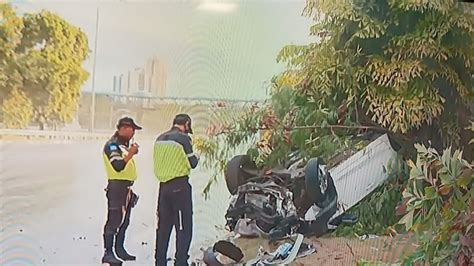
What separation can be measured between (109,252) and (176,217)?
0.64ft

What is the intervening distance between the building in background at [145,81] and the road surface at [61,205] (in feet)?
0.41

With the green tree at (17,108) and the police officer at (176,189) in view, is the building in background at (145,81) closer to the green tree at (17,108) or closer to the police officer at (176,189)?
the police officer at (176,189)

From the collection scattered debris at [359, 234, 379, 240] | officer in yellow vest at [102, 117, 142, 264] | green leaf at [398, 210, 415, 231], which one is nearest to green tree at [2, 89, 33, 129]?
officer in yellow vest at [102, 117, 142, 264]

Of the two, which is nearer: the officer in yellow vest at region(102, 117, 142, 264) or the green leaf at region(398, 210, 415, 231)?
the officer in yellow vest at region(102, 117, 142, 264)

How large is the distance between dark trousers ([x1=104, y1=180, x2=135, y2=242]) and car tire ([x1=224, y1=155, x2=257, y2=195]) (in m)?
0.25

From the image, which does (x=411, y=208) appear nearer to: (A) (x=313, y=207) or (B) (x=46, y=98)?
(A) (x=313, y=207)

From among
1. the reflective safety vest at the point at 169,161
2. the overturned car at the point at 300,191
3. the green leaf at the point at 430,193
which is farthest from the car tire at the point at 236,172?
the green leaf at the point at 430,193

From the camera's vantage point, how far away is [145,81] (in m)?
1.54

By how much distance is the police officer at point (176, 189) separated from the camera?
1567 millimetres

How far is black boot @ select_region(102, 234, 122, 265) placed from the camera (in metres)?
1.55

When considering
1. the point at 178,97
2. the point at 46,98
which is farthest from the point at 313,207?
the point at 46,98

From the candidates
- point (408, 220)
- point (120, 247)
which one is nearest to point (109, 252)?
point (120, 247)

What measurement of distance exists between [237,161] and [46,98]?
0.51m

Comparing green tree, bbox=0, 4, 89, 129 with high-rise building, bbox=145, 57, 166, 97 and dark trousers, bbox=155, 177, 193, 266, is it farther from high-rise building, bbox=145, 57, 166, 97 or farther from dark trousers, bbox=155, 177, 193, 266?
dark trousers, bbox=155, 177, 193, 266
